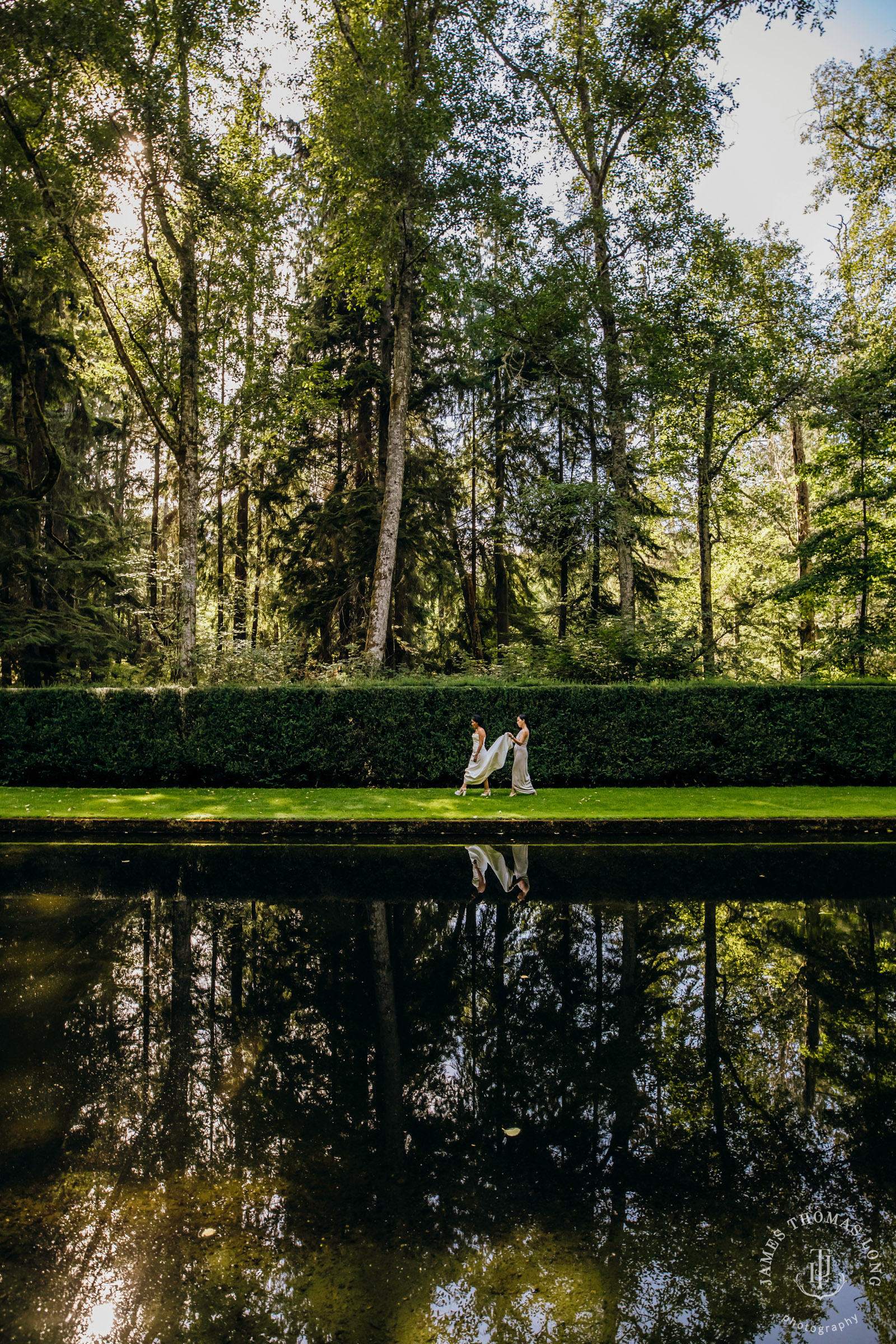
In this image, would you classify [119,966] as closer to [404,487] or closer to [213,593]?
[404,487]

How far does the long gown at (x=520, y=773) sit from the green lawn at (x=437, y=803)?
1.31 feet

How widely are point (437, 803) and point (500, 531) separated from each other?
552 inches

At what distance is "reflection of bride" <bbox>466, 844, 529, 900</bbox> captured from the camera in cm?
836

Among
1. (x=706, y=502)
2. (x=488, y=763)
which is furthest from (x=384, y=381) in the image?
(x=488, y=763)

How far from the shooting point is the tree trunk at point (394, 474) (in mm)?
18438

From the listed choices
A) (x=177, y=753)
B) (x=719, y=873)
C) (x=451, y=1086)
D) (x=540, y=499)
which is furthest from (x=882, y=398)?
(x=451, y=1086)

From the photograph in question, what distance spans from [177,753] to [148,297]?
15525 millimetres

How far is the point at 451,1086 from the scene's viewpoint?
13.8 feet

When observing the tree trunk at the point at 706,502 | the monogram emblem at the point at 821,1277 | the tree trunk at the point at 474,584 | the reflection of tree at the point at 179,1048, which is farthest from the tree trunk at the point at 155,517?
the monogram emblem at the point at 821,1277

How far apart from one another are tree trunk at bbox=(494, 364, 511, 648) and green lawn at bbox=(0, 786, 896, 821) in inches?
437

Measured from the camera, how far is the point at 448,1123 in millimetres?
3854

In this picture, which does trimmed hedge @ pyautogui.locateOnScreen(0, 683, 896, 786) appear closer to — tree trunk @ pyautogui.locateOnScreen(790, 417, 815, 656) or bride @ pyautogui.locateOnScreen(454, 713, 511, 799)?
bride @ pyautogui.locateOnScreen(454, 713, 511, 799)

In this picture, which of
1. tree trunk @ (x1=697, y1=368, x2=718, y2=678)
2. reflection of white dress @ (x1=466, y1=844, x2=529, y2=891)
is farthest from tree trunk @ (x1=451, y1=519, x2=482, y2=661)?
reflection of white dress @ (x1=466, y1=844, x2=529, y2=891)

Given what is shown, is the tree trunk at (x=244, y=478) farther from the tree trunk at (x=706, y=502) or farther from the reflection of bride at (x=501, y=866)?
the tree trunk at (x=706, y=502)
